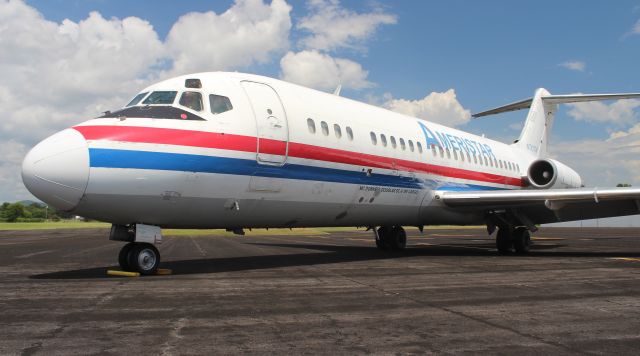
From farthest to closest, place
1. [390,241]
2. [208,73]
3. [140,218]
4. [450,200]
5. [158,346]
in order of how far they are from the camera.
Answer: [390,241], [450,200], [208,73], [140,218], [158,346]

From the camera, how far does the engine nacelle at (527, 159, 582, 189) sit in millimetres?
18500

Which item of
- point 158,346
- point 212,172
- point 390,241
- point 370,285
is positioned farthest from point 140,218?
point 390,241

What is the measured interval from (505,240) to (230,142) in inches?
448

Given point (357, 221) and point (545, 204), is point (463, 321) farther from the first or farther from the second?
point (545, 204)

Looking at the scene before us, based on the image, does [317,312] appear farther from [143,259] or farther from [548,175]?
[548,175]

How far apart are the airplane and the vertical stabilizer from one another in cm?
744

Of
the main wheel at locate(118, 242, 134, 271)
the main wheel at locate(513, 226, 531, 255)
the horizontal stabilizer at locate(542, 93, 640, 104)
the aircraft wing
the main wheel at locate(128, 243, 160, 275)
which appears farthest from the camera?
the horizontal stabilizer at locate(542, 93, 640, 104)

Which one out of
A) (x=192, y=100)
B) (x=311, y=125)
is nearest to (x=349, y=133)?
(x=311, y=125)

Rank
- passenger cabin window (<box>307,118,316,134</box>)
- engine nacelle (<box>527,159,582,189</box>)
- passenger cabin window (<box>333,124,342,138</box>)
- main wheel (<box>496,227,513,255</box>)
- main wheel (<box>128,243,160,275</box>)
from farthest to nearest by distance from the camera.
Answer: engine nacelle (<box>527,159,582,189</box>), main wheel (<box>496,227,513,255</box>), passenger cabin window (<box>333,124,342,138</box>), passenger cabin window (<box>307,118,316,134</box>), main wheel (<box>128,243,160,275</box>)

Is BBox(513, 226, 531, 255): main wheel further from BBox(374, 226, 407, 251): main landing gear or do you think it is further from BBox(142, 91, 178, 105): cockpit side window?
BBox(142, 91, 178, 105): cockpit side window

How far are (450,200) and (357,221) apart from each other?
3493 millimetres

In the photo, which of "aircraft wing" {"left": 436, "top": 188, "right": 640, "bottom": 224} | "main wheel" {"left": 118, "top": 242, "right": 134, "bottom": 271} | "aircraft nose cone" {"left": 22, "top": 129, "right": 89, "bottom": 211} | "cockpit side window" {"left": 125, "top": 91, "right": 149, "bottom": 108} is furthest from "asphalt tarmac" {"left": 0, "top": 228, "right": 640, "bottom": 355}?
"aircraft wing" {"left": 436, "top": 188, "right": 640, "bottom": 224}

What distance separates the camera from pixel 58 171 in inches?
296

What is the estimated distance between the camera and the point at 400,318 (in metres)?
5.45
